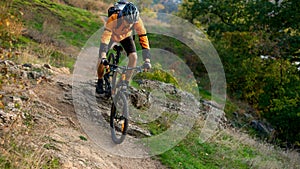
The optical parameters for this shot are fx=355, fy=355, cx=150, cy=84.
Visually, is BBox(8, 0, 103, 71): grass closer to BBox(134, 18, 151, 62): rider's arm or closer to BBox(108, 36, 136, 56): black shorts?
BBox(108, 36, 136, 56): black shorts

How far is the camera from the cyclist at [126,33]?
5.99 m

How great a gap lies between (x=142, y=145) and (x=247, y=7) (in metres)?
16.8

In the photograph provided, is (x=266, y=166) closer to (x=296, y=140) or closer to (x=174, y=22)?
(x=296, y=140)

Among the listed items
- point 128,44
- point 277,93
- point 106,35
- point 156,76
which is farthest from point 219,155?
point 277,93

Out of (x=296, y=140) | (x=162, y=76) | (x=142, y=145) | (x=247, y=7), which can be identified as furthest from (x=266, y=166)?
(x=247, y=7)

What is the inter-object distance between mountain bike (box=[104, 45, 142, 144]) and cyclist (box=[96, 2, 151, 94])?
156 millimetres

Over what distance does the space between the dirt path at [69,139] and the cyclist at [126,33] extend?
1.09m

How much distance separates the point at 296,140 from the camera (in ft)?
51.2

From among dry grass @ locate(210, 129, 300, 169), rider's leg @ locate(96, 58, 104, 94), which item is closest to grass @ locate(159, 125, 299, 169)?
dry grass @ locate(210, 129, 300, 169)

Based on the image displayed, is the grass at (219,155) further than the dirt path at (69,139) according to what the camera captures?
Yes

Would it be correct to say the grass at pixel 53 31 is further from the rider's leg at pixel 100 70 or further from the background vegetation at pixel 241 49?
the rider's leg at pixel 100 70

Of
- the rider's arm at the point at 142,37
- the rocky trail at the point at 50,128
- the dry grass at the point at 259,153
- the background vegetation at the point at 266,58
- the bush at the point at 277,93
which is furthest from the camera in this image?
the background vegetation at the point at 266,58

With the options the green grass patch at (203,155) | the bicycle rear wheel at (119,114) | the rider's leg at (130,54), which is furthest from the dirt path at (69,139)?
the rider's leg at (130,54)

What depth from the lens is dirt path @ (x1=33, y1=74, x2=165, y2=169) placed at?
16.9 feet
